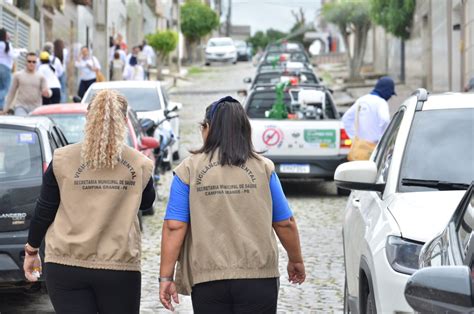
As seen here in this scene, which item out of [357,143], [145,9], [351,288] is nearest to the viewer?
[351,288]

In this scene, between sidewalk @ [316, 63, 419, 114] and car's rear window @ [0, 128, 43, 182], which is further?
sidewalk @ [316, 63, 419, 114]

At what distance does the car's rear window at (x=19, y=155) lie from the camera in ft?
29.1

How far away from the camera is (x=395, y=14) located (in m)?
36.3

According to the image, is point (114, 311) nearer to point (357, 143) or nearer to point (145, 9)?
point (357, 143)

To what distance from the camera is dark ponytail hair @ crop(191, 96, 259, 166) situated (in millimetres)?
5469

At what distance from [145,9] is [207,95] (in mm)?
19534

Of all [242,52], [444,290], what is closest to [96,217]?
[444,290]

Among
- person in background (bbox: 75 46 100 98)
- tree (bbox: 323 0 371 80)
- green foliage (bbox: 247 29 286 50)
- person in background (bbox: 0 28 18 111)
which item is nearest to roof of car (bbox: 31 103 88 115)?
person in background (bbox: 0 28 18 111)

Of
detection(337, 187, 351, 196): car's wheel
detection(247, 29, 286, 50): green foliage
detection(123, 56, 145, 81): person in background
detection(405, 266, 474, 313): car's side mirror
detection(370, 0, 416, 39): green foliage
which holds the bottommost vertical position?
detection(337, 187, 351, 196): car's wheel

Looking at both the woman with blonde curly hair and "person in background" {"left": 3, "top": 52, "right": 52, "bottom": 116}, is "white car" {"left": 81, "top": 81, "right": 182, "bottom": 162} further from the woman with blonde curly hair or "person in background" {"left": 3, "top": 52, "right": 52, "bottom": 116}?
the woman with blonde curly hair

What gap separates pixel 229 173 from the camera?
17.8ft

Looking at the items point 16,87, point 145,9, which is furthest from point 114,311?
point 145,9

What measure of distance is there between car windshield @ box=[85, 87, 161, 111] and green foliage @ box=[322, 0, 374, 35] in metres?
22.3

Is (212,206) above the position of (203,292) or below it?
above
